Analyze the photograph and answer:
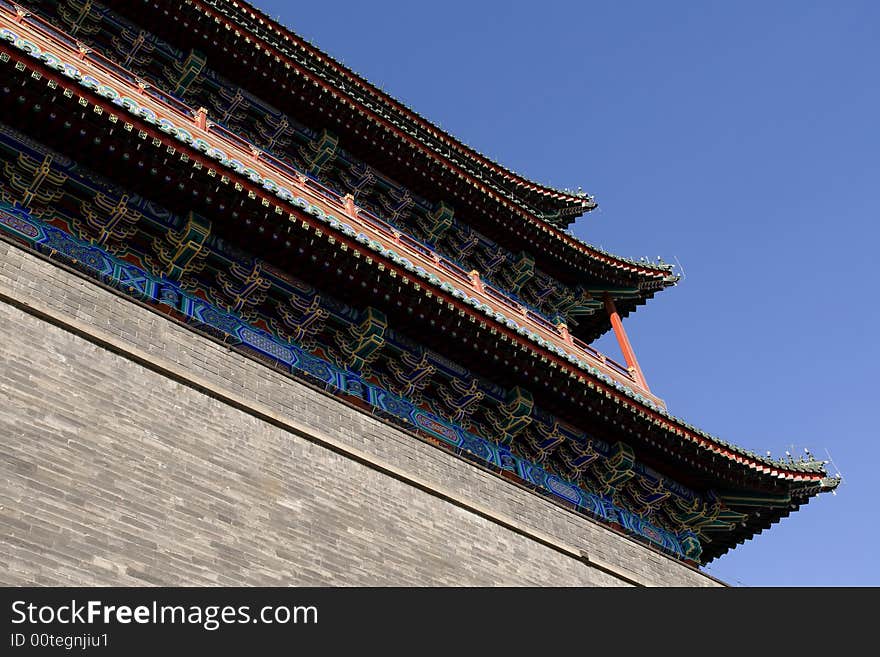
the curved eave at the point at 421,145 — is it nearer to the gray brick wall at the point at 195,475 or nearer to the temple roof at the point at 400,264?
the temple roof at the point at 400,264

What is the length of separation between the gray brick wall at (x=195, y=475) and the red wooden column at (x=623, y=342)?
4.24 m

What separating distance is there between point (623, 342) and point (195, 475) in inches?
320

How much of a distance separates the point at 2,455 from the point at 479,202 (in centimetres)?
900

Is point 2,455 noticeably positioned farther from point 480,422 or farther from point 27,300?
point 480,422

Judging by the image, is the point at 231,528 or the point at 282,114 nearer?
the point at 231,528

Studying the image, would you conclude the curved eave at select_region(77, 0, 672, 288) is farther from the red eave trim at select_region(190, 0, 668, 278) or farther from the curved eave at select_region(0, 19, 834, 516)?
the curved eave at select_region(0, 19, 834, 516)

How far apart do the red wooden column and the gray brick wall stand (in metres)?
4.24

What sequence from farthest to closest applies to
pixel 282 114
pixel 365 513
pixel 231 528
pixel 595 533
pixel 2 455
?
pixel 282 114
pixel 595 533
pixel 365 513
pixel 231 528
pixel 2 455

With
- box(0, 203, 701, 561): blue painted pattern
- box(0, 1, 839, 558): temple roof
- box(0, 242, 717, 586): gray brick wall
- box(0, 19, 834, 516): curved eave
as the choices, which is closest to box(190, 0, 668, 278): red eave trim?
box(0, 1, 839, 558): temple roof

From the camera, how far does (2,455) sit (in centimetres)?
661

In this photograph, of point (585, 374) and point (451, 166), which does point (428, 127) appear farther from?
point (585, 374)

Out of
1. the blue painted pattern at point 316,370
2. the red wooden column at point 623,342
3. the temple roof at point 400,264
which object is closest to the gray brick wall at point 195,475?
the blue painted pattern at point 316,370

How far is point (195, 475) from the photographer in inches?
297
